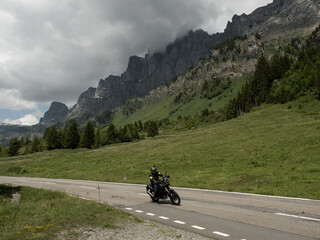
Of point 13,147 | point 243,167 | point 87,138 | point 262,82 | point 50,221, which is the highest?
point 262,82

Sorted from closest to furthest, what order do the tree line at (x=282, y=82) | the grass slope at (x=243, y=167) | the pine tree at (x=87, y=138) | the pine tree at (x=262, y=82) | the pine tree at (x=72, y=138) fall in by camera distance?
the grass slope at (x=243, y=167), the tree line at (x=282, y=82), the pine tree at (x=262, y=82), the pine tree at (x=72, y=138), the pine tree at (x=87, y=138)

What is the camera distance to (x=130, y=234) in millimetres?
7895

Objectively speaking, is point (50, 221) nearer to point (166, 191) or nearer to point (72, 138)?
point (166, 191)

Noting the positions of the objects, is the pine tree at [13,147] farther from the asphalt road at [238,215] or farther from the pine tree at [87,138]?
the asphalt road at [238,215]

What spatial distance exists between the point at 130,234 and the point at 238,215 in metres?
5.24

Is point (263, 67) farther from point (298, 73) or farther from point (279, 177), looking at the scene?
point (279, 177)

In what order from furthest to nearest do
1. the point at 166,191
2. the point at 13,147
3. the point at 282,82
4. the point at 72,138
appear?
the point at 13,147 < the point at 72,138 < the point at 282,82 < the point at 166,191

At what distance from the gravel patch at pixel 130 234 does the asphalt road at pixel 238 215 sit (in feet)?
2.66

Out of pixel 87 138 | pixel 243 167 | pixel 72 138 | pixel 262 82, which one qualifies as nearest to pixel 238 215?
pixel 243 167

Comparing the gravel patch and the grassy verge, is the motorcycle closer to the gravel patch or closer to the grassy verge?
the grassy verge

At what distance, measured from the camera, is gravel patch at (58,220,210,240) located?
7.45m

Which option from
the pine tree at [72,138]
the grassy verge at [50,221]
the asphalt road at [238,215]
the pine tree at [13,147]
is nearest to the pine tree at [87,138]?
the pine tree at [72,138]

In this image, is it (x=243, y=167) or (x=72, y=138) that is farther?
(x=72, y=138)

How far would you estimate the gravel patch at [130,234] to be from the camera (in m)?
7.45
